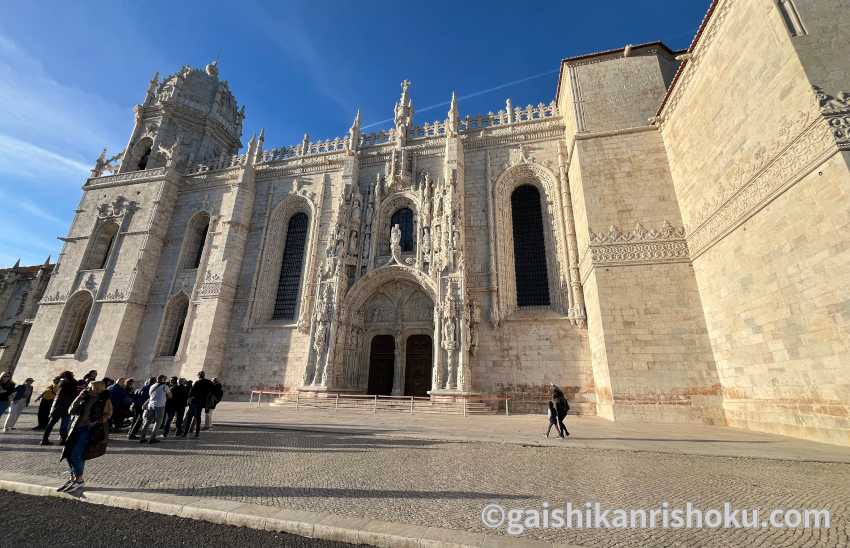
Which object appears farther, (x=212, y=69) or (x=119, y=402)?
(x=212, y=69)

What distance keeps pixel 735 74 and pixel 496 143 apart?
941 centimetres

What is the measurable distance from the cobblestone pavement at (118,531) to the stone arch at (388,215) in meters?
14.1

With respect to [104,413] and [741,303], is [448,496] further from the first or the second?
[741,303]

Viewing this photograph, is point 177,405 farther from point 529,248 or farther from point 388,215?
point 529,248

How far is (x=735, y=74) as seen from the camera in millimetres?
9383

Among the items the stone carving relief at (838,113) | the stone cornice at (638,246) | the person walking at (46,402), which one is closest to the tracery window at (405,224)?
the stone cornice at (638,246)

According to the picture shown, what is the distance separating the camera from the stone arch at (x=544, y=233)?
1448cm

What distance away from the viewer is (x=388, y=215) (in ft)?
58.8

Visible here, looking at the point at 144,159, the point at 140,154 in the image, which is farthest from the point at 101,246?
the point at 140,154

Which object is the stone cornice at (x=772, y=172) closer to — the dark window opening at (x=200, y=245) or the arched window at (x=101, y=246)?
the dark window opening at (x=200, y=245)

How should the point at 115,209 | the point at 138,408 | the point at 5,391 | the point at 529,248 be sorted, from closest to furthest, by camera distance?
the point at 5,391 → the point at 138,408 → the point at 529,248 → the point at 115,209

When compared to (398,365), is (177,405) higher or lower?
lower

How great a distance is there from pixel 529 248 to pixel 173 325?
61.8 ft

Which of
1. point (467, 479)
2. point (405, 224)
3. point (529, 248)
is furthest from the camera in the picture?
point (405, 224)
